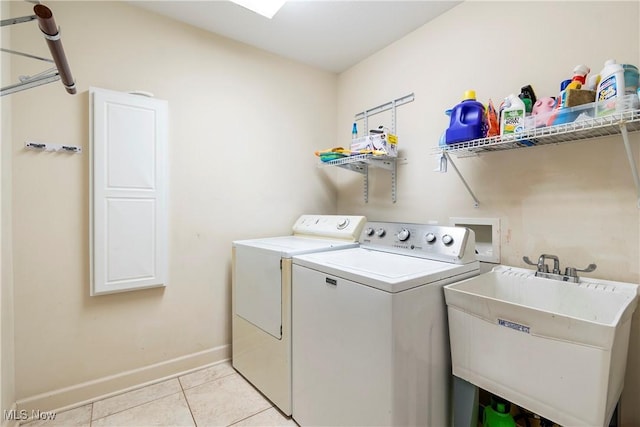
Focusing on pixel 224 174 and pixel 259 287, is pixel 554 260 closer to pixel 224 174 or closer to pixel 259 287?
pixel 259 287

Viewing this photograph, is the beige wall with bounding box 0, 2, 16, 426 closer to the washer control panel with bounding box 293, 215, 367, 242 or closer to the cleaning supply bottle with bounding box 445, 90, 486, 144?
the washer control panel with bounding box 293, 215, 367, 242

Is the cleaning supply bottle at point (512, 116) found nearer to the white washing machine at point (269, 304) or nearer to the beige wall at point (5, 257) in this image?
the white washing machine at point (269, 304)

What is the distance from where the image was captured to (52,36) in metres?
0.75

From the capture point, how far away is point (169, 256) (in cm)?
190

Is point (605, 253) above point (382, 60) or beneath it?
beneath

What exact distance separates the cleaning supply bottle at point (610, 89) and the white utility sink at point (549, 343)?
0.69 meters

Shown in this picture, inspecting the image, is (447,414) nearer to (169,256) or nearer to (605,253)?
(605,253)

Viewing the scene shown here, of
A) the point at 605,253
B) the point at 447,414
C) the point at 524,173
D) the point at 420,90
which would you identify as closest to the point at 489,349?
the point at 447,414

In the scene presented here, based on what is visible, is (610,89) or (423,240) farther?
(423,240)

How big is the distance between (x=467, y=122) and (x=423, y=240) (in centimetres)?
63

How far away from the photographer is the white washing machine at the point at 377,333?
3.54 feet

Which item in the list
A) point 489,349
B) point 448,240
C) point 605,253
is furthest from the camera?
point 448,240

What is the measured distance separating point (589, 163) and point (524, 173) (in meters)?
0.25

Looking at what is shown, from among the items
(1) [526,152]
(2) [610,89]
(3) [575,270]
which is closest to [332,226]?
(1) [526,152]
